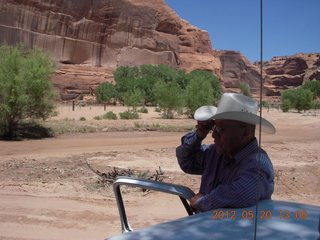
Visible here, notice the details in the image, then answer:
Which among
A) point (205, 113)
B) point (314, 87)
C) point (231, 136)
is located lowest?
point (231, 136)

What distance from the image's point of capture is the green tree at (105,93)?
58034 mm

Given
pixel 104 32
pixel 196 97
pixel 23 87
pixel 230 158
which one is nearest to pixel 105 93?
pixel 104 32

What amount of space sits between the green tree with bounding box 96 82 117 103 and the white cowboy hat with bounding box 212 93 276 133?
185 feet

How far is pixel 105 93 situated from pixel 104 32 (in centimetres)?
2296

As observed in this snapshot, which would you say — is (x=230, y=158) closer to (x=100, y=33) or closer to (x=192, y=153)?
(x=192, y=153)

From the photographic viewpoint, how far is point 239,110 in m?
2.15

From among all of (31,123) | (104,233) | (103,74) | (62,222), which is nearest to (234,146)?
(104,233)

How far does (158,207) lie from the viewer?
547cm

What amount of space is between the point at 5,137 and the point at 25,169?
811 cm

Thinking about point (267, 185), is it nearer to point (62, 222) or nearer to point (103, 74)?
point (62, 222)

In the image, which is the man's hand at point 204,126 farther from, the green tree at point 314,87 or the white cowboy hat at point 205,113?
the green tree at point 314,87

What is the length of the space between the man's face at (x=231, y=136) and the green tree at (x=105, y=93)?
56.3 metres

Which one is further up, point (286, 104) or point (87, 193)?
point (286, 104)
